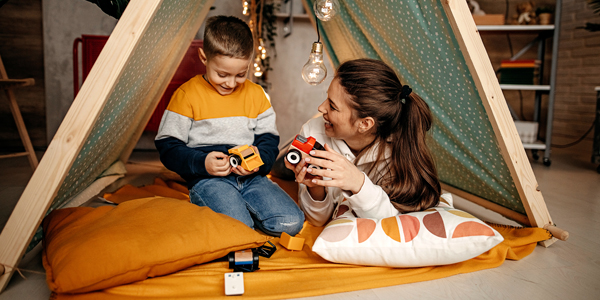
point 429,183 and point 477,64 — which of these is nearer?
point 477,64

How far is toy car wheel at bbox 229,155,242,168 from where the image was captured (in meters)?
1.21

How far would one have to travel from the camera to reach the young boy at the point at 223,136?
50.9 inches

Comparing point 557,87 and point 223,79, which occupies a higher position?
point 223,79

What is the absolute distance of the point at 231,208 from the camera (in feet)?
4.23

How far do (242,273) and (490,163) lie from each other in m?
0.92

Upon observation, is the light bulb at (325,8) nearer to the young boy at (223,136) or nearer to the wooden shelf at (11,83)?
the young boy at (223,136)

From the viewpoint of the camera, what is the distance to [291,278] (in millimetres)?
1007

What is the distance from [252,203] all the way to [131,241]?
1.64 feet

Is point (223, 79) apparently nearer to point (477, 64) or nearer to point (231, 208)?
point (231, 208)

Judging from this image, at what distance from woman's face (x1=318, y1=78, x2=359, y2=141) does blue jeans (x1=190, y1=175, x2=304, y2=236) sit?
1.03 feet

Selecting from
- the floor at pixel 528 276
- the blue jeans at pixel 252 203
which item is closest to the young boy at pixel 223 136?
the blue jeans at pixel 252 203

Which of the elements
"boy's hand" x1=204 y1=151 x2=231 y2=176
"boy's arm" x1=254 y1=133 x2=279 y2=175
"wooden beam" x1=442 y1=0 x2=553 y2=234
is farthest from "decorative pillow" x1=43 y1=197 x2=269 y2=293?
"wooden beam" x1=442 y1=0 x2=553 y2=234

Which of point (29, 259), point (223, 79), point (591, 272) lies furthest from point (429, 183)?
point (29, 259)

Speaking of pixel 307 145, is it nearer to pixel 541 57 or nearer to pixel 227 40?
pixel 227 40
